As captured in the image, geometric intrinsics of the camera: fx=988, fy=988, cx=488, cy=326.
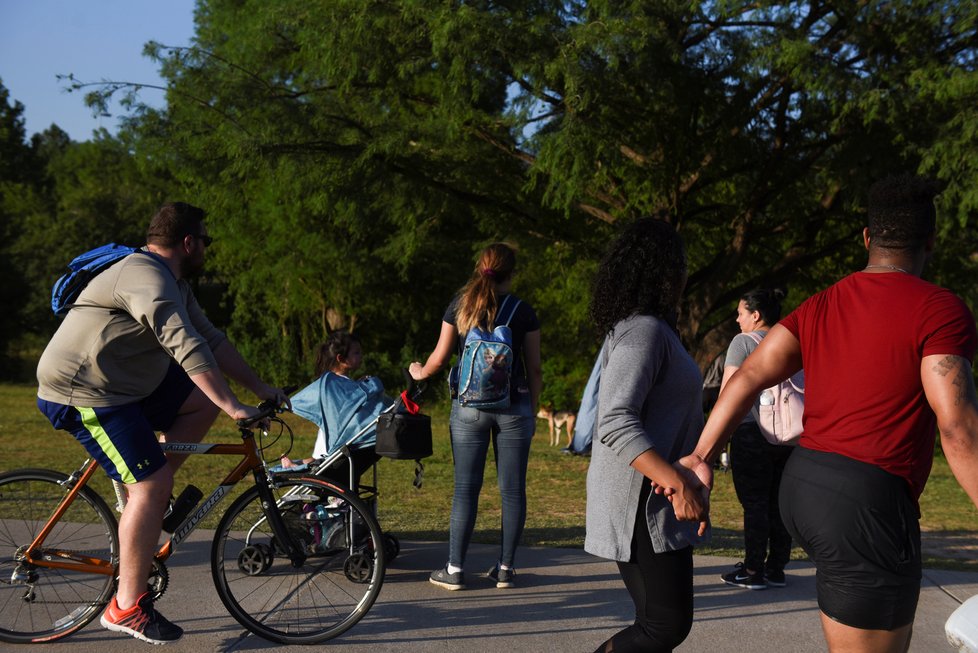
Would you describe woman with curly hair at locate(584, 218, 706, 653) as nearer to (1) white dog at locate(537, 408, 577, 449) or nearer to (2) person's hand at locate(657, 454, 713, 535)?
(2) person's hand at locate(657, 454, 713, 535)

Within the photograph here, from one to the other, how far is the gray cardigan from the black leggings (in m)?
0.03

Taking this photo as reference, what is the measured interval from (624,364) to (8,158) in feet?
201

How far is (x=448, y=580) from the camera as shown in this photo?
5.50m

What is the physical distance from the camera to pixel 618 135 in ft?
45.0

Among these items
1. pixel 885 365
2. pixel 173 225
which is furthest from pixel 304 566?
pixel 885 365

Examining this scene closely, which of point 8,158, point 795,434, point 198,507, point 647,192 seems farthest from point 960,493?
point 8,158

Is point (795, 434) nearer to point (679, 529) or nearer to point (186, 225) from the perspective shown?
point (679, 529)

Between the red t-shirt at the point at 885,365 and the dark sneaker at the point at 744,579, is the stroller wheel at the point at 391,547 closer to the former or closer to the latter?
the dark sneaker at the point at 744,579

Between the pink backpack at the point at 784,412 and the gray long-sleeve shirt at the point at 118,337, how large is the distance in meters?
3.08

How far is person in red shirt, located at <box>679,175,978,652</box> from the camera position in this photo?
2.66 metres

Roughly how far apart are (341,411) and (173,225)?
159cm

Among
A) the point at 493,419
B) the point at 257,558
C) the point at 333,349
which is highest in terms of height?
the point at 333,349

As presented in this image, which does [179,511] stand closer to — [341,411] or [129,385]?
[129,385]

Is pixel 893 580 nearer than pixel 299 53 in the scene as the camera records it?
Yes
